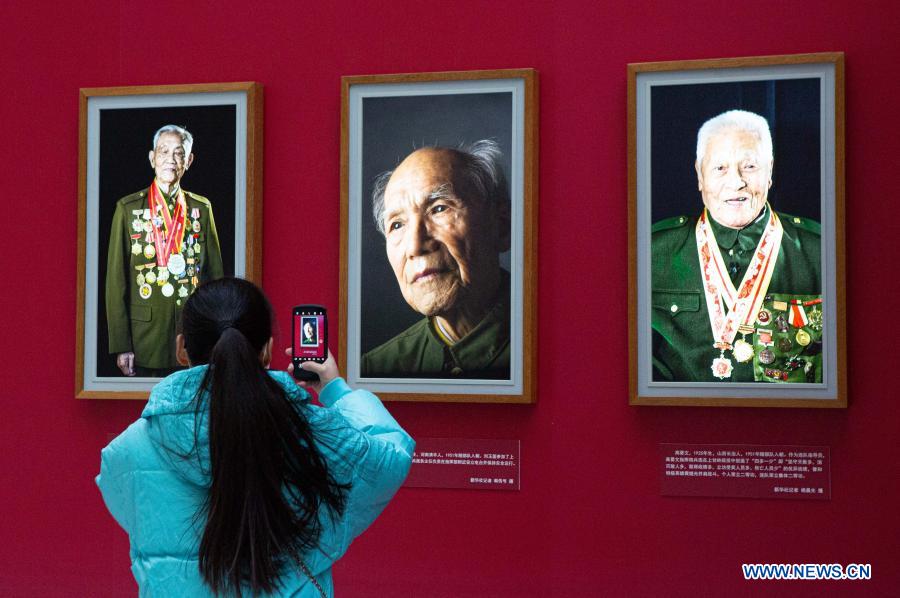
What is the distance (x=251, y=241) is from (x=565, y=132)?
5.26ft

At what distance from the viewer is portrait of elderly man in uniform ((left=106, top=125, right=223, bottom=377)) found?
5.16 m

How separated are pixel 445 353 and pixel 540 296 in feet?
1.71

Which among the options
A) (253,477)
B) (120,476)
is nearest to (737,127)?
(253,477)

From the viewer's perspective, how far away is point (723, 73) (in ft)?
15.4

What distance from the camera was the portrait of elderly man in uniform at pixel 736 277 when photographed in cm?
457

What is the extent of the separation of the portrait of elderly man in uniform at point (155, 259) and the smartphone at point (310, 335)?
182 cm

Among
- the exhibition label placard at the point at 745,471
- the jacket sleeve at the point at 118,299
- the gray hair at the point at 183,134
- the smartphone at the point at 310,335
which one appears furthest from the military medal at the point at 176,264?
the exhibition label placard at the point at 745,471

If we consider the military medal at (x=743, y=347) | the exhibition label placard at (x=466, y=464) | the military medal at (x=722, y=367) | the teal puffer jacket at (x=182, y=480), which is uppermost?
the military medal at (x=743, y=347)

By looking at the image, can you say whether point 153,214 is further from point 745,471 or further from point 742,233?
point 745,471

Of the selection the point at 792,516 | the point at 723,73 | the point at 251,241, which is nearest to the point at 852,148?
the point at 723,73

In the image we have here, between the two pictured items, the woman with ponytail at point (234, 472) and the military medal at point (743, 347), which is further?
the military medal at point (743, 347)

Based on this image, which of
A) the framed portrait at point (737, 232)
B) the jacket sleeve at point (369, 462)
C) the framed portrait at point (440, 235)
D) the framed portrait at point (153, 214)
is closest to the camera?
the jacket sleeve at point (369, 462)

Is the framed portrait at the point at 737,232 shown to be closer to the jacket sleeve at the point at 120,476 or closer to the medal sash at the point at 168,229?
the medal sash at the point at 168,229

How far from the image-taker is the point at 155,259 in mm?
5184
